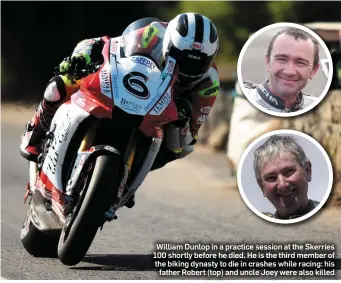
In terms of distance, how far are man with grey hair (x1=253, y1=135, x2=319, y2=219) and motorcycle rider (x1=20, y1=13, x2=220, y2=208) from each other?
894 mm

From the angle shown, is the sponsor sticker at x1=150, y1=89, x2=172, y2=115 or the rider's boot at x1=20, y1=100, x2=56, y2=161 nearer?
the sponsor sticker at x1=150, y1=89, x2=172, y2=115

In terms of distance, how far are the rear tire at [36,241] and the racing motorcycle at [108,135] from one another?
557 mm

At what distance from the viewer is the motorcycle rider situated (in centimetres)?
749

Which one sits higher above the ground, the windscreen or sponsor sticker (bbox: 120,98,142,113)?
the windscreen

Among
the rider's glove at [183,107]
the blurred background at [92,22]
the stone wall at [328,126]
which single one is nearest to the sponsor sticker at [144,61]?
the rider's glove at [183,107]

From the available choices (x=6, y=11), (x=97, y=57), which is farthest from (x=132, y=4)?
(x=97, y=57)

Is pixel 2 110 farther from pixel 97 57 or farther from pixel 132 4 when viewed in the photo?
pixel 97 57

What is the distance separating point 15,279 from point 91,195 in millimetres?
1258

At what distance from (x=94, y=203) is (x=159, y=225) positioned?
3230 millimetres

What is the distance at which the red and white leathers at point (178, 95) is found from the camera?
312 inches

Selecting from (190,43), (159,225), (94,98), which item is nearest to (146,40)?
(190,43)

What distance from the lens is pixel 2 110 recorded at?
43.7 feet

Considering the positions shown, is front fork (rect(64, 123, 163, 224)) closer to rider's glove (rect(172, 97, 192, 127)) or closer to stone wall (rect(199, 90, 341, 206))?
rider's glove (rect(172, 97, 192, 127))

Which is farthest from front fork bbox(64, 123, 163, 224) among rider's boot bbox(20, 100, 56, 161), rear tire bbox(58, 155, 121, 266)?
rider's boot bbox(20, 100, 56, 161)
